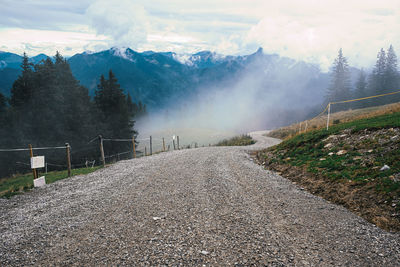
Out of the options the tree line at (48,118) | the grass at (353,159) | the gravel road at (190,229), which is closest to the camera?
the gravel road at (190,229)

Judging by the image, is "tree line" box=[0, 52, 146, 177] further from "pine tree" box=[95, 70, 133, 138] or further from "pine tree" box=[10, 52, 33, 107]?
"pine tree" box=[95, 70, 133, 138]

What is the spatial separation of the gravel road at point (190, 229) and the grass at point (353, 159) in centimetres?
176

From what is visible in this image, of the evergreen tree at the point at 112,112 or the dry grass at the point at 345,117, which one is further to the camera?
the evergreen tree at the point at 112,112

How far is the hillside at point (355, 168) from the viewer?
6.72m

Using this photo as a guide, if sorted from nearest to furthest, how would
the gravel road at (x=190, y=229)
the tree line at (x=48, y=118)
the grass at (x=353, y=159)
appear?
the gravel road at (x=190, y=229), the grass at (x=353, y=159), the tree line at (x=48, y=118)

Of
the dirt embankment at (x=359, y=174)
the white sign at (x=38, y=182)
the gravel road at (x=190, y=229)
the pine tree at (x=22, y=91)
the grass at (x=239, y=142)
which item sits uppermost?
the pine tree at (x=22, y=91)

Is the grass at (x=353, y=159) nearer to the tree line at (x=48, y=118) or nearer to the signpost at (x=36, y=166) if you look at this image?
the signpost at (x=36, y=166)

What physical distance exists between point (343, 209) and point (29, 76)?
49613mm

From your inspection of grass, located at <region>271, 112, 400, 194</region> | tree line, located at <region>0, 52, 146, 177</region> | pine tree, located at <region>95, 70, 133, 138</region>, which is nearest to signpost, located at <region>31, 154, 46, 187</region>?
grass, located at <region>271, 112, 400, 194</region>

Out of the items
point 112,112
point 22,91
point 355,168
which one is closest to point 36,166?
point 355,168

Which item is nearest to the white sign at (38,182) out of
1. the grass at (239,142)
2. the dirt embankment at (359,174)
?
the dirt embankment at (359,174)

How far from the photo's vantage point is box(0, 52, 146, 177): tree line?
116 feet

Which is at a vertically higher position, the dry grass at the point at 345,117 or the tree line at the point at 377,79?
the tree line at the point at 377,79

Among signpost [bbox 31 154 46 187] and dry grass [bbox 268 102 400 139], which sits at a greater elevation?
dry grass [bbox 268 102 400 139]
